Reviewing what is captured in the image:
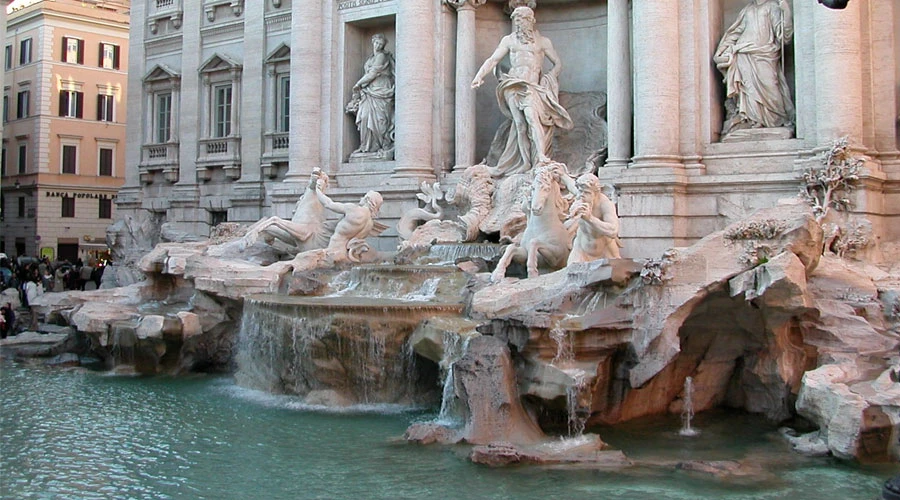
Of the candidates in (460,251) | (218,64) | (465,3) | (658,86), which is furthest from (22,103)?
(658,86)

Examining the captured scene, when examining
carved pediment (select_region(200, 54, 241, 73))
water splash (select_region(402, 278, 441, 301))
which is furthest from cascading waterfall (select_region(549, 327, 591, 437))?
carved pediment (select_region(200, 54, 241, 73))

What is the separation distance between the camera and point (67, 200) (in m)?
36.4

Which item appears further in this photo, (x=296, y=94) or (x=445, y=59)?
(x=296, y=94)

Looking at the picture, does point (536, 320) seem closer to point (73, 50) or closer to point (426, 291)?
point (426, 291)

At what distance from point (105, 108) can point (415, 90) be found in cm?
2419

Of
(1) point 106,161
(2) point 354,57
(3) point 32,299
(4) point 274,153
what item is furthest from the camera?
(1) point 106,161

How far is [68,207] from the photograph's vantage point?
36.4m

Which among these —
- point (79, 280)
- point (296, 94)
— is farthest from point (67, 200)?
point (296, 94)

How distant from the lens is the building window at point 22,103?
36.5 meters

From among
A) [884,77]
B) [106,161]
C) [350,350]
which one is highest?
[106,161]

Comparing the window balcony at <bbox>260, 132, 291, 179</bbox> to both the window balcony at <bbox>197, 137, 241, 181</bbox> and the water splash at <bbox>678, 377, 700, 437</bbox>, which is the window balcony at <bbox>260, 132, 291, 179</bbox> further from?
the water splash at <bbox>678, 377, 700, 437</bbox>

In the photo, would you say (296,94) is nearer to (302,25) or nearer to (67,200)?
(302,25)

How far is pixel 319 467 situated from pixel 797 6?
404 inches

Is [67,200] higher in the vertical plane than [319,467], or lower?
higher
